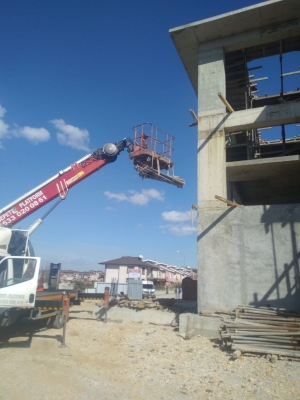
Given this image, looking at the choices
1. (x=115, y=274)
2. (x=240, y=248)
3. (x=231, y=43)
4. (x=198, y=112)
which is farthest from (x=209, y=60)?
(x=115, y=274)

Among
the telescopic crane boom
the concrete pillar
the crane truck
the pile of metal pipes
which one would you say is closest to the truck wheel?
the crane truck

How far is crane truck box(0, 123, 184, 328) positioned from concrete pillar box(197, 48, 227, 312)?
2.32m

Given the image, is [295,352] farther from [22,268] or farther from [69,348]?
[22,268]

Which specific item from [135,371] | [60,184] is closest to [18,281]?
[135,371]

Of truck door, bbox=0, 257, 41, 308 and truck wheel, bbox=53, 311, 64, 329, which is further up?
truck door, bbox=0, 257, 41, 308

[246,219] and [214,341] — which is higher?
[246,219]

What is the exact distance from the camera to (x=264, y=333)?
8016 mm

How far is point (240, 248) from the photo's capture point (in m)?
10.8

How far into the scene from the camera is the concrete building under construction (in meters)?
10.2

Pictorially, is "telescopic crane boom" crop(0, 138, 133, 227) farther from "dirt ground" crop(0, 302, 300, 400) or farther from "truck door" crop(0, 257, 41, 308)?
"dirt ground" crop(0, 302, 300, 400)

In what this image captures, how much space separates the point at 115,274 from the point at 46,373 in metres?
46.4

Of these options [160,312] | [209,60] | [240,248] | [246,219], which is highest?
[209,60]

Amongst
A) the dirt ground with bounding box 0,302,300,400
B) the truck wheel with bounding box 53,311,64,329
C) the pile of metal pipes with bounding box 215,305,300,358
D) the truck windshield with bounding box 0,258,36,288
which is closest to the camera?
the dirt ground with bounding box 0,302,300,400

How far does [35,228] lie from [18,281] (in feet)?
14.9
